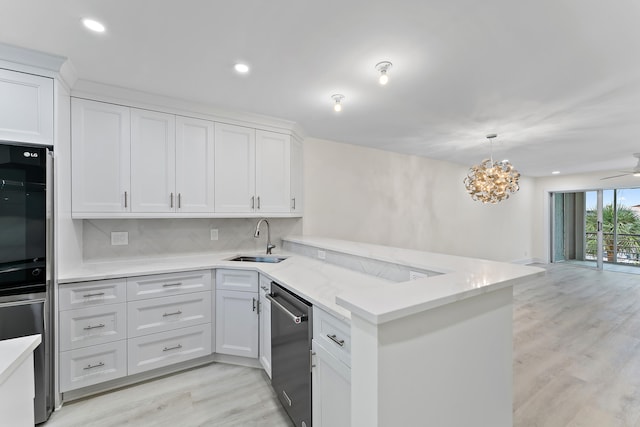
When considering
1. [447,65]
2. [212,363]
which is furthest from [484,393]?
[212,363]

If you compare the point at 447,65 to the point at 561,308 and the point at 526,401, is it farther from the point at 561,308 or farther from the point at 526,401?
the point at 561,308

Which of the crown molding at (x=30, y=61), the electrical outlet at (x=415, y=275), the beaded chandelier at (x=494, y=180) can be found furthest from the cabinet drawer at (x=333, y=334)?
the beaded chandelier at (x=494, y=180)

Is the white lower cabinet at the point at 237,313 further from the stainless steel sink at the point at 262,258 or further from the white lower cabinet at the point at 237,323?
the stainless steel sink at the point at 262,258

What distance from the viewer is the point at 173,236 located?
2.92 meters

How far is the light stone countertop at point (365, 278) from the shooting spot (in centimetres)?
100

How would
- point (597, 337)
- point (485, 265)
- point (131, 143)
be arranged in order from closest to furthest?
point (485, 265), point (131, 143), point (597, 337)

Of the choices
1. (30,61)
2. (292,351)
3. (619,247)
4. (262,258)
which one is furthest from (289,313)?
(619,247)

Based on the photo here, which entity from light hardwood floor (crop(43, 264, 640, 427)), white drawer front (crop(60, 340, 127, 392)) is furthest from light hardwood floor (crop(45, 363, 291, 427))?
white drawer front (crop(60, 340, 127, 392))

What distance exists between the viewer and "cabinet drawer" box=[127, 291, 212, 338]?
2.22 meters

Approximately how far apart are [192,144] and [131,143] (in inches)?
19.7

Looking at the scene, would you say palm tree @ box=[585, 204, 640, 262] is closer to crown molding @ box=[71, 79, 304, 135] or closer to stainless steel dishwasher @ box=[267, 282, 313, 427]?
crown molding @ box=[71, 79, 304, 135]

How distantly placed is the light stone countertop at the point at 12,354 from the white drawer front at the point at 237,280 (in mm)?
1509

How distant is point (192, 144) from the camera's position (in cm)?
272

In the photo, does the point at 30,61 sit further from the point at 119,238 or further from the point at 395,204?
the point at 395,204
